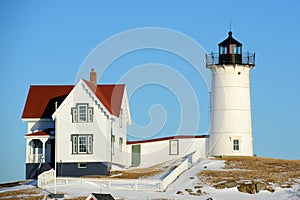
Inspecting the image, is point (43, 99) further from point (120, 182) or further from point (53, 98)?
point (120, 182)

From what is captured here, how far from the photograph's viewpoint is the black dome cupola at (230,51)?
54.7 m

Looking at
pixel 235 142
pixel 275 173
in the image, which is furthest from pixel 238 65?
pixel 275 173

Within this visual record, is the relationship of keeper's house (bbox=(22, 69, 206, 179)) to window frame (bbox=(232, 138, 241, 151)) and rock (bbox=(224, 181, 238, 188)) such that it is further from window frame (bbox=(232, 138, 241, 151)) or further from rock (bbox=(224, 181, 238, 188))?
rock (bbox=(224, 181, 238, 188))

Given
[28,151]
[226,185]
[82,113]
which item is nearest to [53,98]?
[28,151]

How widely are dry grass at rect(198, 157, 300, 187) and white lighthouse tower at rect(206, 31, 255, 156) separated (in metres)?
1.57

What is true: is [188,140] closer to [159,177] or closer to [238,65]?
[238,65]

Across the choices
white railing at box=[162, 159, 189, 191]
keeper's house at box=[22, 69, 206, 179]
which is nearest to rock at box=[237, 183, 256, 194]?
white railing at box=[162, 159, 189, 191]

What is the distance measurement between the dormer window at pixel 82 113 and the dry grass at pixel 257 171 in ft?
26.5

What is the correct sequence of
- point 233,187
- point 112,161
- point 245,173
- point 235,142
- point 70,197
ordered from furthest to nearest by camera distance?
point 235,142, point 112,161, point 245,173, point 233,187, point 70,197

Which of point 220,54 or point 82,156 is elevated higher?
point 220,54

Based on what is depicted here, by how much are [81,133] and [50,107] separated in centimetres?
479

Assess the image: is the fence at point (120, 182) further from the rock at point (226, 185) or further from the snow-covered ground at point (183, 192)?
the rock at point (226, 185)

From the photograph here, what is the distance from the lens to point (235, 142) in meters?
53.5

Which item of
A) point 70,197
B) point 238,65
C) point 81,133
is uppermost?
point 238,65
